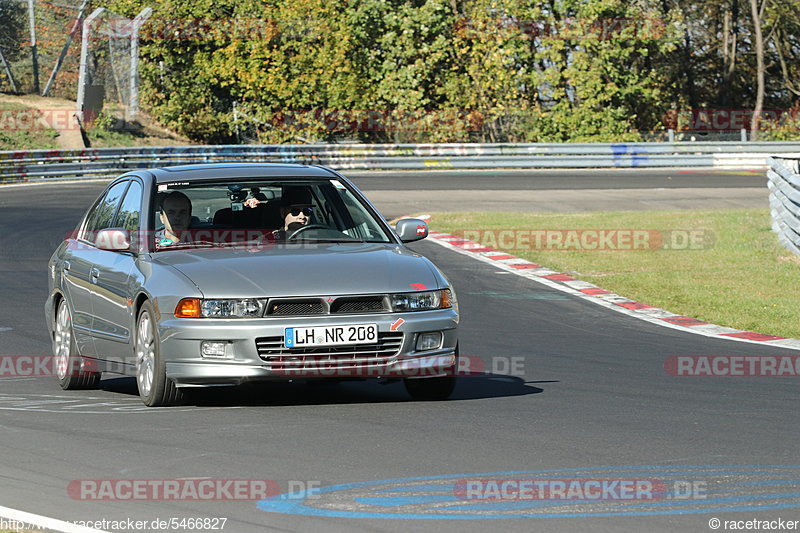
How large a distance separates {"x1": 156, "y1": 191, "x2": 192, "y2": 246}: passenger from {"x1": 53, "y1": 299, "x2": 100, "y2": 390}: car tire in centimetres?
128

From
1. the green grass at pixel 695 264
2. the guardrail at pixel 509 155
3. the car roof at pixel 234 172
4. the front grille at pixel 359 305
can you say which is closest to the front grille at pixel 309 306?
the front grille at pixel 359 305

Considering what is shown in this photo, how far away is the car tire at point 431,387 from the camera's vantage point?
27.8 ft

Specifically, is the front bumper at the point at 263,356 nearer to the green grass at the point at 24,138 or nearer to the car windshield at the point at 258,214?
the car windshield at the point at 258,214

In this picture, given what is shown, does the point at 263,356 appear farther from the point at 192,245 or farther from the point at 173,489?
the point at 173,489

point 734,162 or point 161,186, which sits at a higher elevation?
point 161,186

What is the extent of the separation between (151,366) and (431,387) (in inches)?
68.8

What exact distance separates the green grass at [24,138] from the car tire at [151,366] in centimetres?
3399

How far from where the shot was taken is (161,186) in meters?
9.09

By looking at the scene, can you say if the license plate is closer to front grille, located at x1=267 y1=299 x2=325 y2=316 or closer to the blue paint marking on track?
front grille, located at x1=267 y1=299 x2=325 y2=316

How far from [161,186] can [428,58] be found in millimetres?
39946

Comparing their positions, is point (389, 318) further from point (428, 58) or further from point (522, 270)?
point (428, 58)

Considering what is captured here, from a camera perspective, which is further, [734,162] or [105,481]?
[734,162]

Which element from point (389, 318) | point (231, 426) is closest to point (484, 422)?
point (389, 318)

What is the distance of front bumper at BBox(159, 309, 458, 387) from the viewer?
7.73 meters
